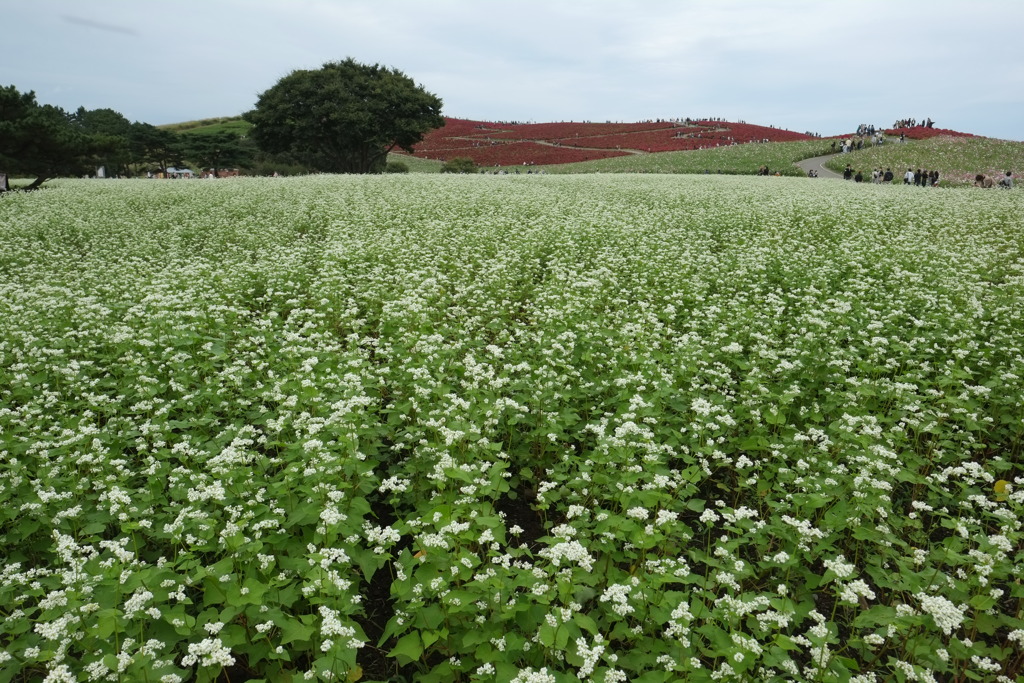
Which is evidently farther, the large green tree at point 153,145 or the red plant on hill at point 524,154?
the large green tree at point 153,145

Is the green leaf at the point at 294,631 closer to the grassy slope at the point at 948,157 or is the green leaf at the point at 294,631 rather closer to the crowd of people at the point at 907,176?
the crowd of people at the point at 907,176

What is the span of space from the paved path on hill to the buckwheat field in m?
39.6

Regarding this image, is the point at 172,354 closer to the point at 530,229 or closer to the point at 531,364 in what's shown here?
the point at 531,364

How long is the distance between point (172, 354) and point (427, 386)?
12.1ft

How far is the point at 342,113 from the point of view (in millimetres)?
48375

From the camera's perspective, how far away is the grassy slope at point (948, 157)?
42906 mm

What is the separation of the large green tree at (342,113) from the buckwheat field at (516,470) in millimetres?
40432

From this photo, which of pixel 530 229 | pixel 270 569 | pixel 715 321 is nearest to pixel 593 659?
pixel 270 569

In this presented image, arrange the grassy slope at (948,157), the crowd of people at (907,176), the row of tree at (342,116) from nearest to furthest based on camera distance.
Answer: the crowd of people at (907,176) < the grassy slope at (948,157) < the row of tree at (342,116)

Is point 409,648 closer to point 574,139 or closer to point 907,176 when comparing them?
point 907,176

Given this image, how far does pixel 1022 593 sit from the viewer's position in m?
3.58

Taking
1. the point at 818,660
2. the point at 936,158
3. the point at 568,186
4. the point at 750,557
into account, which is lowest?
the point at 750,557

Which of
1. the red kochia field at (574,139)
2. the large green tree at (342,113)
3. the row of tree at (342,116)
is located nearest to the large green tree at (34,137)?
the row of tree at (342,116)

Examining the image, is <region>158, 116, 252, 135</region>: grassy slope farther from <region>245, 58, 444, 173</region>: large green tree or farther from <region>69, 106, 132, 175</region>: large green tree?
<region>245, 58, 444, 173</region>: large green tree
